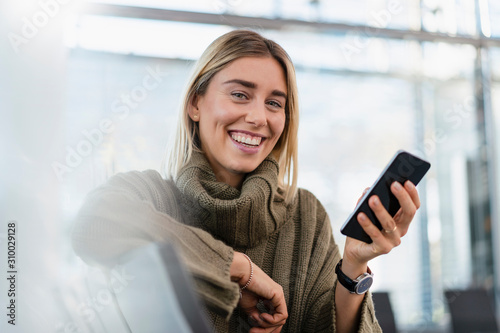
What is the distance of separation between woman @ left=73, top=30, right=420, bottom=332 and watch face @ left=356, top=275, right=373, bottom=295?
0.8 inches

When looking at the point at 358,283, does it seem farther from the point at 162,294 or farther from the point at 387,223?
the point at 162,294

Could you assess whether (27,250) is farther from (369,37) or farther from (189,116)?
(369,37)

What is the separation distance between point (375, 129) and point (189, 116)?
9.01 feet

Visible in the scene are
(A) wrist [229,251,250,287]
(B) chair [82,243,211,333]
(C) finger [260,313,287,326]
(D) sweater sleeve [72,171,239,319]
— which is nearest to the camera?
(B) chair [82,243,211,333]

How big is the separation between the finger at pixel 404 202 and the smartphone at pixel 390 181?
1 centimetres

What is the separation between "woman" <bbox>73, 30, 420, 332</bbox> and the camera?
1.03 metres

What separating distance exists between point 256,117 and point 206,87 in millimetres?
155

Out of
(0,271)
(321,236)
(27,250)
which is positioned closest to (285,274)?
(321,236)

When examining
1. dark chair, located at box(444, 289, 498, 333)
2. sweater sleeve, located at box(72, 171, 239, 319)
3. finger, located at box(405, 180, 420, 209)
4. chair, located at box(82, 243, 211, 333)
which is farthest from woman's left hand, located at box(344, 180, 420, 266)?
dark chair, located at box(444, 289, 498, 333)

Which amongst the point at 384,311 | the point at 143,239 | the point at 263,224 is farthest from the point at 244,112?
the point at 384,311

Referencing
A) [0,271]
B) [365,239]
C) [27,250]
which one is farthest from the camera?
[27,250]

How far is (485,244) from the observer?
401cm

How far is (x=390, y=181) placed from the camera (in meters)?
0.90

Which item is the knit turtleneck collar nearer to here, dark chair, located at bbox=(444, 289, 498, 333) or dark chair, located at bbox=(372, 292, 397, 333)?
dark chair, located at bbox=(372, 292, 397, 333)
